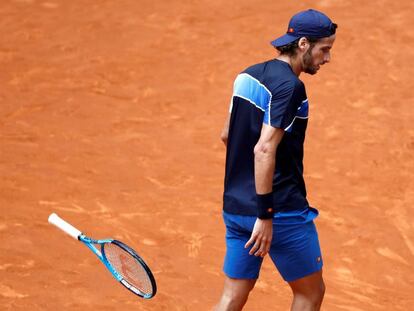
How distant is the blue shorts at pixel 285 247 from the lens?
13.9 feet

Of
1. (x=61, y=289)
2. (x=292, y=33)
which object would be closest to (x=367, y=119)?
(x=61, y=289)

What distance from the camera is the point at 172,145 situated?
327 inches

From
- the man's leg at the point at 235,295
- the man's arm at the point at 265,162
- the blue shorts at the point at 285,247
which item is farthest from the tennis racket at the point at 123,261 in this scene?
the man's arm at the point at 265,162

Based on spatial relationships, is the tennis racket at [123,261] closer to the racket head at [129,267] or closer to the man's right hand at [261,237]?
the racket head at [129,267]

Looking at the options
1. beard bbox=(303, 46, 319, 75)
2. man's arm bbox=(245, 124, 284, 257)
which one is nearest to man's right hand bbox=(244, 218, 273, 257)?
man's arm bbox=(245, 124, 284, 257)

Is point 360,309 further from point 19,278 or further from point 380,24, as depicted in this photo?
point 380,24

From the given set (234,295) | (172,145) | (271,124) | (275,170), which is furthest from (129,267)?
(172,145)

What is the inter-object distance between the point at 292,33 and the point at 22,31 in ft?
23.8

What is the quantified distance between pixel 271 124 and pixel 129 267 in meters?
1.23

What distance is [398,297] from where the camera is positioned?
5.99 metres

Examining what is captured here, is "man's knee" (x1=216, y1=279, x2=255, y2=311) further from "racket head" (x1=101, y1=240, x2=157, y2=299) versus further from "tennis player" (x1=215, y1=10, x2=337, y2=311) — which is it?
"racket head" (x1=101, y1=240, x2=157, y2=299)

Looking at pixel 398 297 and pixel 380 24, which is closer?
pixel 398 297

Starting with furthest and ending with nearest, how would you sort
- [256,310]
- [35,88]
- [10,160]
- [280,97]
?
1. [35,88]
2. [10,160]
3. [256,310]
4. [280,97]

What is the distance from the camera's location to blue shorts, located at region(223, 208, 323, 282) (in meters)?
4.24
